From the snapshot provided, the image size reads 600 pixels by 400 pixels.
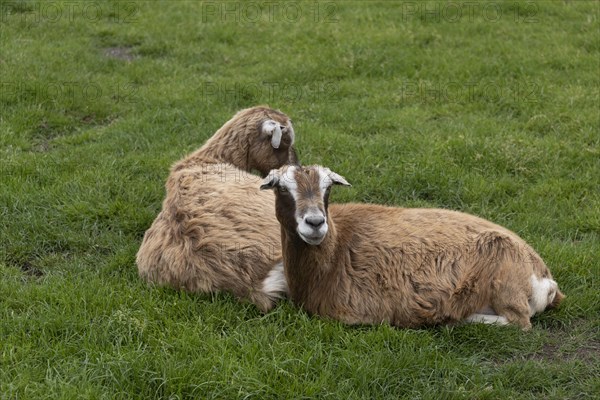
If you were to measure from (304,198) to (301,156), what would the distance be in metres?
3.43

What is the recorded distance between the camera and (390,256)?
5.71 meters

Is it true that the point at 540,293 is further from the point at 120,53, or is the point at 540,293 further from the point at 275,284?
the point at 120,53

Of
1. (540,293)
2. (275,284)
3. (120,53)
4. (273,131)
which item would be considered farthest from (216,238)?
(120,53)

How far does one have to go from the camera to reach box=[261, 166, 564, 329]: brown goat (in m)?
5.50

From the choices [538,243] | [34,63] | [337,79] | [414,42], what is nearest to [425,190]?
[538,243]

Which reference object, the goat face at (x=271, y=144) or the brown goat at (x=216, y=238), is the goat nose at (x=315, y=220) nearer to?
the brown goat at (x=216, y=238)

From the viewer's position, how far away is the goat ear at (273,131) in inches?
290

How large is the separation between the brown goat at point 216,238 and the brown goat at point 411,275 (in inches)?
10.2

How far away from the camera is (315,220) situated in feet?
16.7

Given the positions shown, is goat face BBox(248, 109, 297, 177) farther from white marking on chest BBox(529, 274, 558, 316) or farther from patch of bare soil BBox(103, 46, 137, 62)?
patch of bare soil BBox(103, 46, 137, 62)

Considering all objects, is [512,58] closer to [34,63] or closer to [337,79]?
[337,79]

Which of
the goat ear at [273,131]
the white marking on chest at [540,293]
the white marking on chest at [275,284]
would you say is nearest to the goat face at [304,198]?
the white marking on chest at [275,284]

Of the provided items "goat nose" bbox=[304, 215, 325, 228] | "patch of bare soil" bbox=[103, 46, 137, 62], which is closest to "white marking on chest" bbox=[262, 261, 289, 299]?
"goat nose" bbox=[304, 215, 325, 228]

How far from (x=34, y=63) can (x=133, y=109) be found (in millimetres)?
1838
